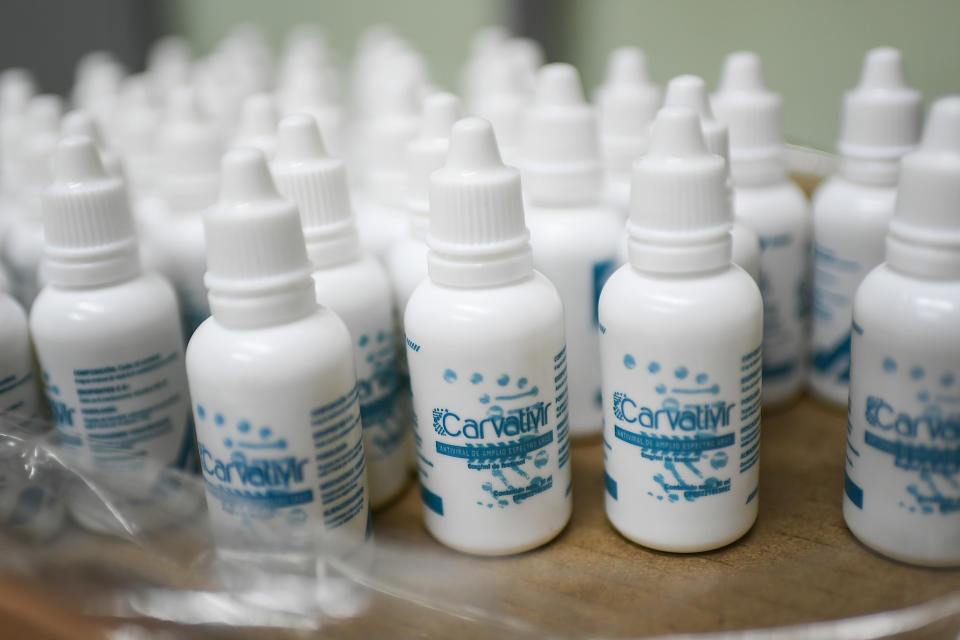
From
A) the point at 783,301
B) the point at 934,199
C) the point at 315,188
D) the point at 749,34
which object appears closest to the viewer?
the point at 934,199

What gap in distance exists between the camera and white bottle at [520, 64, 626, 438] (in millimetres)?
529

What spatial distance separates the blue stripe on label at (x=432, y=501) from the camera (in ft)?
1.52

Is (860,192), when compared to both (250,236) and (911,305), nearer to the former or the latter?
(911,305)

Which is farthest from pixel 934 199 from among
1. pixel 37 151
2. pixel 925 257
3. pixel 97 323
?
pixel 37 151

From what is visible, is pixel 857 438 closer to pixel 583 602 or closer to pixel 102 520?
pixel 583 602

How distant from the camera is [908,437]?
1.31 feet

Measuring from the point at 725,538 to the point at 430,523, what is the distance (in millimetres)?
147

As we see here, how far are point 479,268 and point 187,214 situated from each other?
25 centimetres

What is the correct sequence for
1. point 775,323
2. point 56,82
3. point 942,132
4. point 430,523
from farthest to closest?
point 56,82 < point 775,323 < point 430,523 < point 942,132

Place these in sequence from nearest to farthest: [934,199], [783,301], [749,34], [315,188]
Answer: [934,199] → [315,188] → [783,301] → [749,34]

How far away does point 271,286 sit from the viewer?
40 cm

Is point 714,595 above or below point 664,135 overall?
below

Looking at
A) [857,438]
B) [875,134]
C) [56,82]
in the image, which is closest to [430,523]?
[857,438]

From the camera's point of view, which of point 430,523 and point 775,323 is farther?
point 775,323
